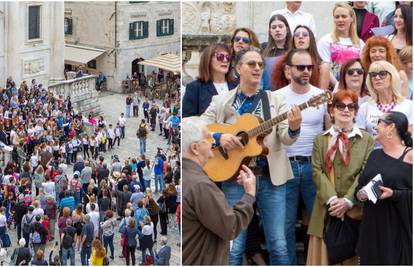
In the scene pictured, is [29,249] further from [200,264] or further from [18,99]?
[18,99]

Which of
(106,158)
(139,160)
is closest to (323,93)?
(139,160)

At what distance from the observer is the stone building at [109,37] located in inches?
1033

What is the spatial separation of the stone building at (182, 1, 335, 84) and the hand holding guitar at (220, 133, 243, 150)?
3.49 ft

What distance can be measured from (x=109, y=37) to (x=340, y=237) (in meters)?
21.5

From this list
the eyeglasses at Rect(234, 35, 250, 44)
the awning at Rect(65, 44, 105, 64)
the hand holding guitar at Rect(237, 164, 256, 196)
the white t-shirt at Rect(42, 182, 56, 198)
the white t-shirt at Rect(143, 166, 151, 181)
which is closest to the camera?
the hand holding guitar at Rect(237, 164, 256, 196)

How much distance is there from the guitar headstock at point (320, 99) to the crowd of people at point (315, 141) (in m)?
0.03

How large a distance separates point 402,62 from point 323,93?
692 mm

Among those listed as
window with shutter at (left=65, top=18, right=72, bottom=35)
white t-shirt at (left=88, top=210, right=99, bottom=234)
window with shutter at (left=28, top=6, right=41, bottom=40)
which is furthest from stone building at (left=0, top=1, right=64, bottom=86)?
white t-shirt at (left=88, top=210, right=99, bottom=234)

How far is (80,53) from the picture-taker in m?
26.3

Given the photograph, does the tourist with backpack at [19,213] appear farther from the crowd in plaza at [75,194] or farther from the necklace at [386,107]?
the necklace at [386,107]

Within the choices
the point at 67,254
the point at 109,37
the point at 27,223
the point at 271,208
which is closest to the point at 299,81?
the point at 271,208

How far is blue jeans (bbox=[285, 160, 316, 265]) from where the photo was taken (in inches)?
223

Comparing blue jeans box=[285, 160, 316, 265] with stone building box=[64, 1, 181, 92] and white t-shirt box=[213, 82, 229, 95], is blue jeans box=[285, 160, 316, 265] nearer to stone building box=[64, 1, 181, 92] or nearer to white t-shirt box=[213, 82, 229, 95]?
white t-shirt box=[213, 82, 229, 95]

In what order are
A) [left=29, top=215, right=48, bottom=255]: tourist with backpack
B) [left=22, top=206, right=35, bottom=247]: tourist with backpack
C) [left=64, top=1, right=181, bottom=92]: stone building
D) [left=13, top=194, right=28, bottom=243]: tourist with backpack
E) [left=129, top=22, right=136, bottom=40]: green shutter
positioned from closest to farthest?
[left=29, top=215, right=48, bottom=255]: tourist with backpack, [left=22, top=206, right=35, bottom=247]: tourist with backpack, [left=13, top=194, right=28, bottom=243]: tourist with backpack, [left=64, top=1, right=181, bottom=92]: stone building, [left=129, top=22, right=136, bottom=40]: green shutter
